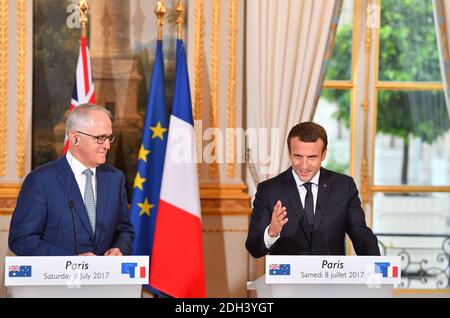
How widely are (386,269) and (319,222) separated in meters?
0.53

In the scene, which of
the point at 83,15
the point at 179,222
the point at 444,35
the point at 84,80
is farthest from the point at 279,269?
the point at 444,35

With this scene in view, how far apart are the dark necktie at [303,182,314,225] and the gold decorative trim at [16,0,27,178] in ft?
7.75

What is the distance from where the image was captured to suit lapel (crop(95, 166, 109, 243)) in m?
3.67

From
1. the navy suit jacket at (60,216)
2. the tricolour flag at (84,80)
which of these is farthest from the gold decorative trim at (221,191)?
the navy suit jacket at (60,216)

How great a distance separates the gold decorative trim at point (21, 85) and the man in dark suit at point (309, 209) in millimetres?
2197

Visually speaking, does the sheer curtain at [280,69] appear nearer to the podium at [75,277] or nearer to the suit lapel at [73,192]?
the suit lapel at [73,192]

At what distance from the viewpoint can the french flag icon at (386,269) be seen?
10.7 feet

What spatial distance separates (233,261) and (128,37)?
5.42 ft

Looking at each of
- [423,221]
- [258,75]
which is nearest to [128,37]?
[258,75]

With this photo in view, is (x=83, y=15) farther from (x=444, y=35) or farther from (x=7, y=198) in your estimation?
(x=444, y=35)

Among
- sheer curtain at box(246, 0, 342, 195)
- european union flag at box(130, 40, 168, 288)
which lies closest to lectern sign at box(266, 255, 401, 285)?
european union flag at box(130, 40, 168, 288)

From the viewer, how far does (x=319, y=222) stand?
3734mm

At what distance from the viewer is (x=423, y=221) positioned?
629 cm
